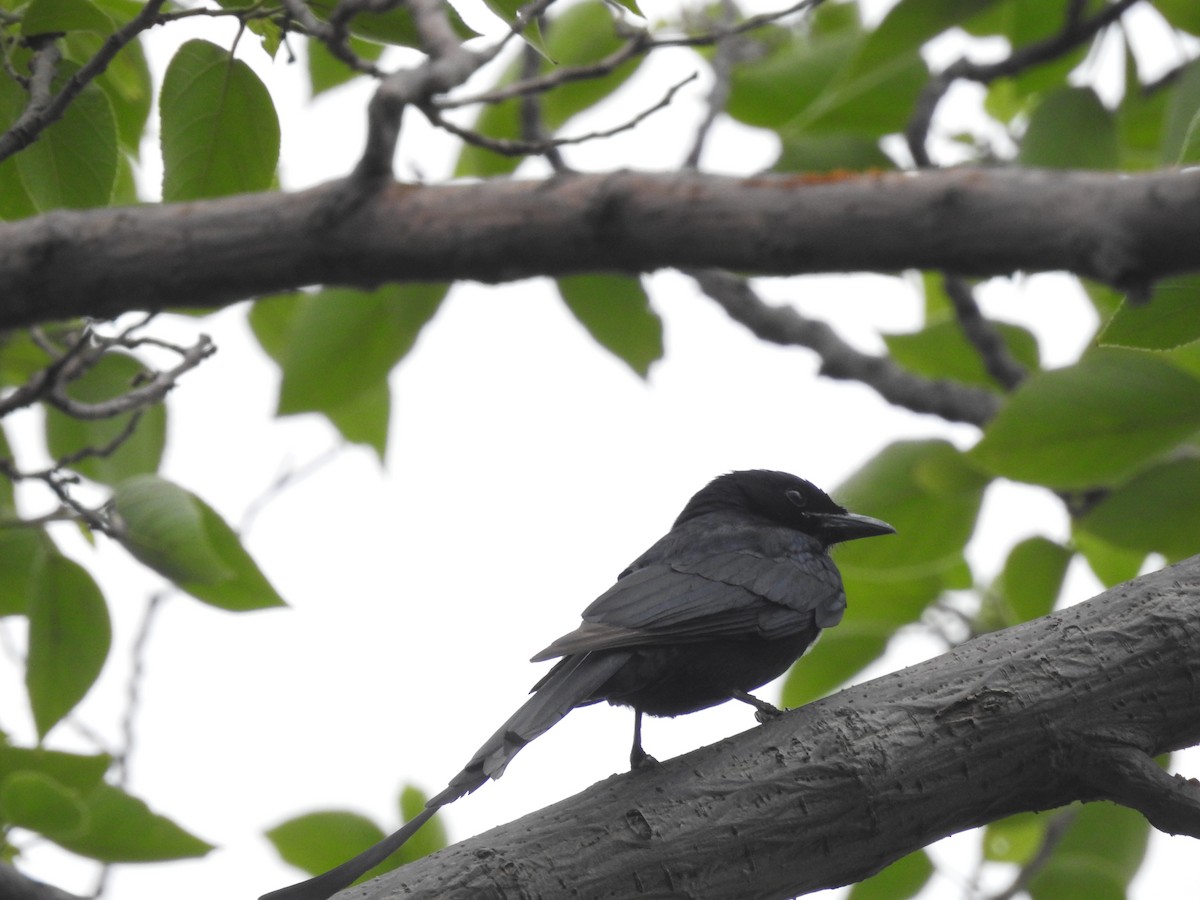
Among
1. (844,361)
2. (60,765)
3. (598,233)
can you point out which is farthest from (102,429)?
(844,361)

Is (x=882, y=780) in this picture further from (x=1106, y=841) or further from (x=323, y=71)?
(x=323, y=71)

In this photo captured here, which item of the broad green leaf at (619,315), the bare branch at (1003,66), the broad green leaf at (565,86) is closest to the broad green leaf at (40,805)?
the broad green leaf at (619,315)

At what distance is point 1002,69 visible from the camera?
15.2 feet

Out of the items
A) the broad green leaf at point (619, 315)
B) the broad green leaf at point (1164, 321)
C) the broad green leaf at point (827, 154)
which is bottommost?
the broad green leaf at point (1164, 321)

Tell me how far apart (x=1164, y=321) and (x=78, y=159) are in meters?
2.36

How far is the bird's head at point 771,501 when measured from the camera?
17.2 feet

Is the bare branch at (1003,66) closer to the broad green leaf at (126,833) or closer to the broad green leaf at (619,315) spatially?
the broad green leaf at (619,315)

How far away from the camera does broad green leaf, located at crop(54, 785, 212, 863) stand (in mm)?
3314

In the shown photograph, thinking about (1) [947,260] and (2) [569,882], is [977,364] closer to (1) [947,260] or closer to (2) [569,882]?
(2) [569,882]

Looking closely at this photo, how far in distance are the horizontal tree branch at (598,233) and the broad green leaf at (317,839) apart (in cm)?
234

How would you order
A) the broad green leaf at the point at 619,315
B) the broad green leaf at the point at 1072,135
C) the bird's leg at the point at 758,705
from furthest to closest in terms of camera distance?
1. the broad green leaf at the point at 1072,135
2. the bird's leg at the point at 758,705
3. the broad green leaf at the point at 619,315

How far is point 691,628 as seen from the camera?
3.78 meters

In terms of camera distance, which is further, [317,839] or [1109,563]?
[1109,563]

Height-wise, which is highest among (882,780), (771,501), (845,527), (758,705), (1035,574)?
(771,501)
